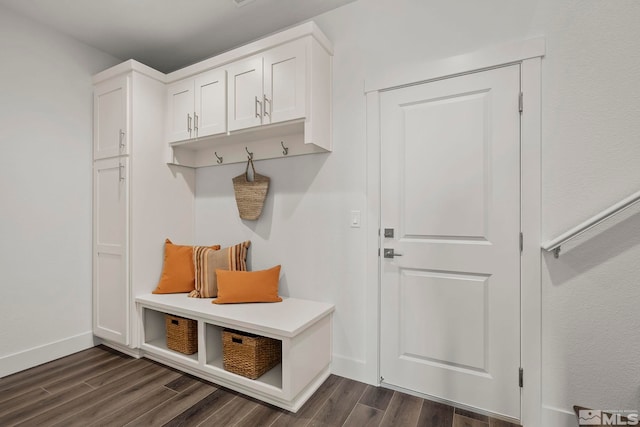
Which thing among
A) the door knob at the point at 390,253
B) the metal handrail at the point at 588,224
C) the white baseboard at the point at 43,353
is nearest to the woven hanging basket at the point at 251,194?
the door knob at the point at 390,253

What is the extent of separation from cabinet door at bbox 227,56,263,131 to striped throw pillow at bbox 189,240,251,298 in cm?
97

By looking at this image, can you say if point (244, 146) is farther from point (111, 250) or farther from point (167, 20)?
point (111, 250)

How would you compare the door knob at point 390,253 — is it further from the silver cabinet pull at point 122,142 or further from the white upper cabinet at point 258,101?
the silver cabinet pull at point 122,142

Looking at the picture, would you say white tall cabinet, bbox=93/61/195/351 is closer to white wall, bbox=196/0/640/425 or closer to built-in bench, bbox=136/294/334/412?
built-in bench, bbox=136/294/334/412

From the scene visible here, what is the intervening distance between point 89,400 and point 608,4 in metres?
3.64

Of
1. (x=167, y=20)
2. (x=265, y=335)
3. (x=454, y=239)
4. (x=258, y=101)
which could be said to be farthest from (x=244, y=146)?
(x=454, y=239)

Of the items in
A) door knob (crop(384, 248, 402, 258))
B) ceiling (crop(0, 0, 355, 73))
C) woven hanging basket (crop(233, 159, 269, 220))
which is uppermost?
ceiling (crop(0, 0, 355, 73))

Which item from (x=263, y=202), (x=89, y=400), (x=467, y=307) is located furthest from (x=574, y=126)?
(x=89, y=400)

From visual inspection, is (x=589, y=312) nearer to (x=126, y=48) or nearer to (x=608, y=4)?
(x=608, y=4)

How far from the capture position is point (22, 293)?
224 cm

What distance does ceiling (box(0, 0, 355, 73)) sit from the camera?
7.01ft

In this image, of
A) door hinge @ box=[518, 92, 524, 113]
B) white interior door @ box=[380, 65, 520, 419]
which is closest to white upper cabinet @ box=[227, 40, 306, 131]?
white interior door @ box=[380, 65, 520, 419]

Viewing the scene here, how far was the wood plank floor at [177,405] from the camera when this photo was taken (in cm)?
166

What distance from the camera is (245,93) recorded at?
7.13 ft
